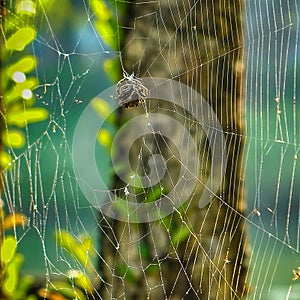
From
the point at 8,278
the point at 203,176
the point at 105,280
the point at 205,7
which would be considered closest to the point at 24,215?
the point at 8,278

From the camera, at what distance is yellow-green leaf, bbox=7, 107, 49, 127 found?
1094mm

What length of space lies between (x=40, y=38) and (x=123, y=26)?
0.17 metres

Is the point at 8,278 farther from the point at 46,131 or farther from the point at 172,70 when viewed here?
the point at 172,70

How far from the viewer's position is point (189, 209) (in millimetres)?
1021

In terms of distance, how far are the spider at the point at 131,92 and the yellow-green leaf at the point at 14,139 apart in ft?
0.62

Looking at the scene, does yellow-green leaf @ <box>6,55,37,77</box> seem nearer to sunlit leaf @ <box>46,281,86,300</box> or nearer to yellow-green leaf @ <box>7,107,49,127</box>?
yellow-green leaf @ <box>7,107,49,127</box>

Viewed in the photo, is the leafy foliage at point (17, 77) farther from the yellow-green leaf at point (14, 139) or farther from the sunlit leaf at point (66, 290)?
the sunlit leaf at point (66, 290)

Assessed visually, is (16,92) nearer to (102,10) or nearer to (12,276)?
(102,10)

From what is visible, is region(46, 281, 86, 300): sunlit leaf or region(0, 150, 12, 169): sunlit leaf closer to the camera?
region(0, 150, 12, 169): sunlit leaf

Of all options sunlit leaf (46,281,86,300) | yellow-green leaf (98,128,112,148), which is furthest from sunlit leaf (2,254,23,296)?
yellow-green leaf (98,128,112,148)

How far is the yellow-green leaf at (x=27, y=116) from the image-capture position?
1094mm

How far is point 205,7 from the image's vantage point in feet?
3.43

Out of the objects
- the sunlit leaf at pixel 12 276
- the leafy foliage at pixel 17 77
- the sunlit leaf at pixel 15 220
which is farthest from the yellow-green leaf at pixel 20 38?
the sunlit leaf at pixel 12 276

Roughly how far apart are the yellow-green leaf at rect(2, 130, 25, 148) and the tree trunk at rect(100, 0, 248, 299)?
194 mm
